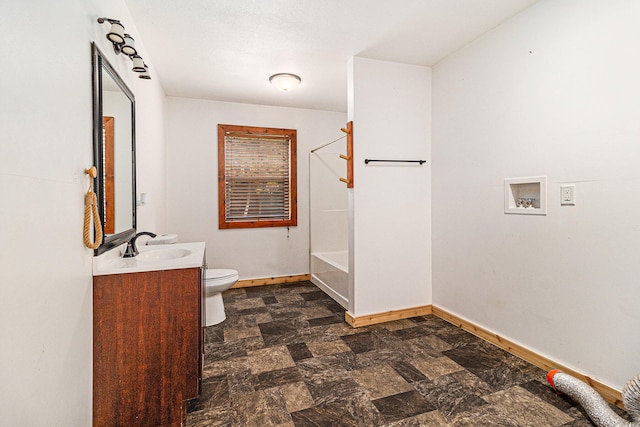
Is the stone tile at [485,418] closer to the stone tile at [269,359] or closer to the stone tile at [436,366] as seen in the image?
the stone tile at [436,366]

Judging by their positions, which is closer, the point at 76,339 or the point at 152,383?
the point at 76,339

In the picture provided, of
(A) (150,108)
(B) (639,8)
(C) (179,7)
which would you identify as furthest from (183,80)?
(B) (639,8)

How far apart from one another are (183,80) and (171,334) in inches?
107

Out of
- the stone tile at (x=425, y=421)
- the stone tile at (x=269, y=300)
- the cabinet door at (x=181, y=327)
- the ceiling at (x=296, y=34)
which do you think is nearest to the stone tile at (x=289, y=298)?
the stone tile at (x=269, y=300)

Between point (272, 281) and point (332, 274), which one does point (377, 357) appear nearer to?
point (332, 274)

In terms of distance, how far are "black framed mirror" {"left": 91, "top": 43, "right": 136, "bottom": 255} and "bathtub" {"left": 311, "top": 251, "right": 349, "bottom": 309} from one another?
1955 mm

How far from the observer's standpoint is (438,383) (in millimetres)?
1906

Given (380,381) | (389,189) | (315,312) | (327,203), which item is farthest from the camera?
(327,203)

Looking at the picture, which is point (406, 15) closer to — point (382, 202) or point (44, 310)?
point (382, 202)

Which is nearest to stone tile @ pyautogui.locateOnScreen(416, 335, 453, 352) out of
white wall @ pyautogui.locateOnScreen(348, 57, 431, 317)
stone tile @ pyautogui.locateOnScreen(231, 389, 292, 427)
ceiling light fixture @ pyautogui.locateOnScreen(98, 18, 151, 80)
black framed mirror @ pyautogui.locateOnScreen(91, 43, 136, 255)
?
white wall @ pyautogui.locateOnScreen(348, 57, 431, 317)

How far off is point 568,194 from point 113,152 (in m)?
2.66

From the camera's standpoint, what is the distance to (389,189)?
9.58ft

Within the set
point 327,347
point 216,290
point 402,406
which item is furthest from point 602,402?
point 216,290

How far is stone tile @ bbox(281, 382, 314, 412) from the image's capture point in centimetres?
171
